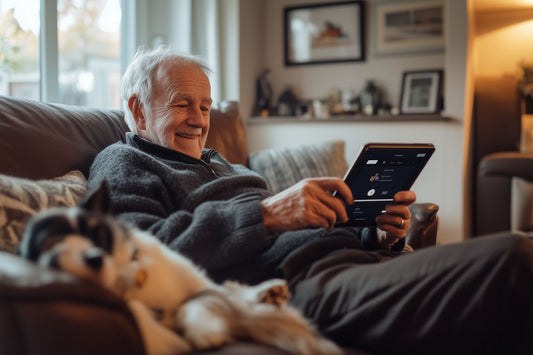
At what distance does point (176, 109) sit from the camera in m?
1.55

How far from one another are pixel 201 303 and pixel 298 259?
0.37 meters

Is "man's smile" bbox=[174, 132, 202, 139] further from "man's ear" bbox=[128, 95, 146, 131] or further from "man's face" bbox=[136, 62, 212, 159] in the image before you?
"man's ear" bbox=[128, 95, 146, 131]

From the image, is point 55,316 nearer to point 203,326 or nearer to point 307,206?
point 203,326

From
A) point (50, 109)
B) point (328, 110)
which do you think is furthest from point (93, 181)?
point (328, 110)

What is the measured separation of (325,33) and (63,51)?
1.94 meters

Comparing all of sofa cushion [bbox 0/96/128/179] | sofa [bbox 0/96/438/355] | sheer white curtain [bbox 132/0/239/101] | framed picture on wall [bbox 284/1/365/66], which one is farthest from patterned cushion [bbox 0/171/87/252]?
framed picture on wall [bbox 284/1/365/66]

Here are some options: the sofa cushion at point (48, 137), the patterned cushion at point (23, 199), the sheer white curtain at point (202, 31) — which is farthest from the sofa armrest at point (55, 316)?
the sheer white curtain at point (202, 31)

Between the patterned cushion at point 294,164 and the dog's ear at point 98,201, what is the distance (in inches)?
65.6

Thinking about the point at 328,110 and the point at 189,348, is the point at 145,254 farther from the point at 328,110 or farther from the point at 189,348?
the point at 328,110

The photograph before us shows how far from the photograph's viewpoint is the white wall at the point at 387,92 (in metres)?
3.22

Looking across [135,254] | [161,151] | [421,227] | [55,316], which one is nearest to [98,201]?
[135,254]

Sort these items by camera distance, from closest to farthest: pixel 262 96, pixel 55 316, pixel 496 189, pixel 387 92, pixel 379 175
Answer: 1. pixel 55 316
2. pixel 379 175
3. pixel 496 189
4. pixel 387 92
5. pixel 262 96

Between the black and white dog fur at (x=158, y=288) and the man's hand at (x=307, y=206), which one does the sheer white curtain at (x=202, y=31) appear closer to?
the man's hand at (x=307, y=206)

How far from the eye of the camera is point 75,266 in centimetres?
70
